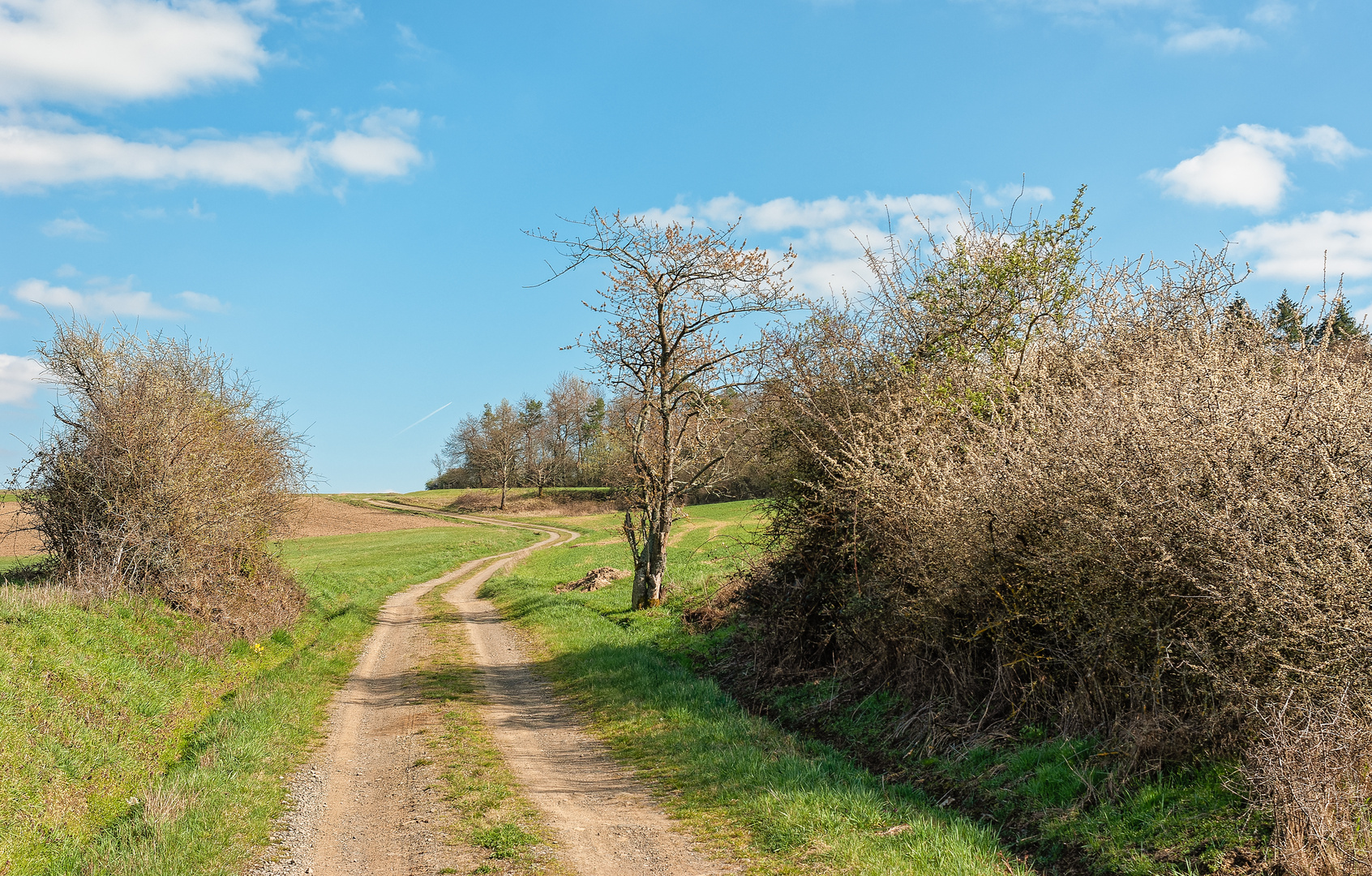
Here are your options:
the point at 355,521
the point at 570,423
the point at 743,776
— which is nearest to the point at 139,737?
the point at 743,776

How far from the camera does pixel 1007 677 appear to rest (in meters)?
8.09

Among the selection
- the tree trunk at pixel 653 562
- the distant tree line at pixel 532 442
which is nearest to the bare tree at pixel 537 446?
the distant tree line at pixel 532 442

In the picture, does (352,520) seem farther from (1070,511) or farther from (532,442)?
(1070,511)

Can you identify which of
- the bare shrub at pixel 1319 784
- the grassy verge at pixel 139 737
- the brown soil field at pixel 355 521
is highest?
the bare shrub at pixel 1319 784

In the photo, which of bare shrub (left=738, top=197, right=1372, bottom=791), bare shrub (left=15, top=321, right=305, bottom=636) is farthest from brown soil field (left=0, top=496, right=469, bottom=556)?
bare shrub (left=738, top=197, right=1372, bottom=791)

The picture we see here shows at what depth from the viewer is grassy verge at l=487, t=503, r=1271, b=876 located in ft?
18.2

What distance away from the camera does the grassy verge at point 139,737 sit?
6496 mm

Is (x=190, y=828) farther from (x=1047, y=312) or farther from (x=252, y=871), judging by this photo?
(x=1047, y=312)

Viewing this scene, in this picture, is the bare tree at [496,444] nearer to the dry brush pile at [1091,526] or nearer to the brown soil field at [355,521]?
the brown soil field at [355,521]

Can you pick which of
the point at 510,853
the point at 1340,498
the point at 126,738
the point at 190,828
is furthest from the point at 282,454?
the point at 1340,498

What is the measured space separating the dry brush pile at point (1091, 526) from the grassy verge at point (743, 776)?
1.52 m

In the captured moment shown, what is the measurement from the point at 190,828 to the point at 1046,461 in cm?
825

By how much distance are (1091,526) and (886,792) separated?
3.06 m

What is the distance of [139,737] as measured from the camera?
9242mm
